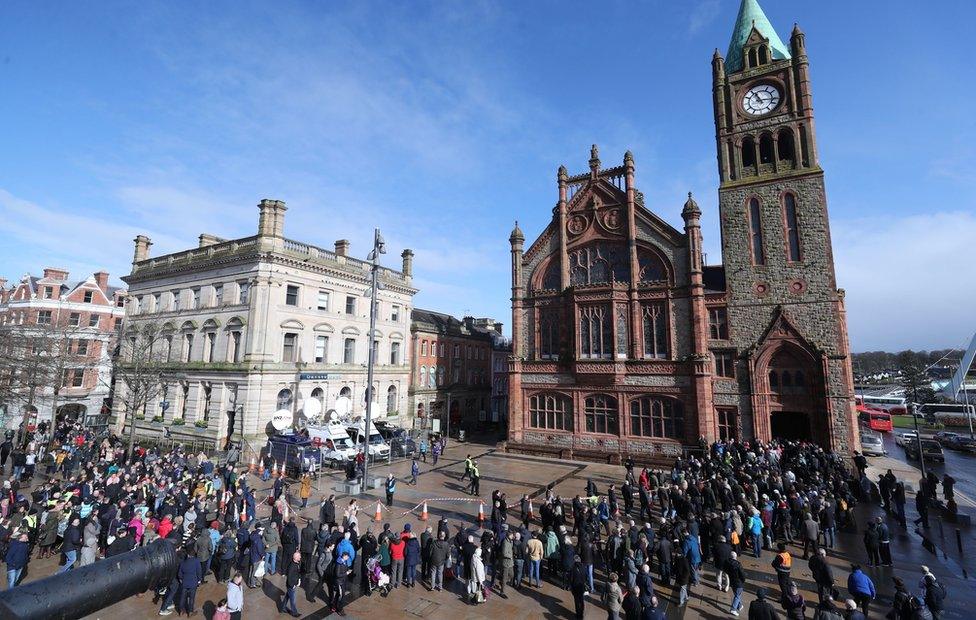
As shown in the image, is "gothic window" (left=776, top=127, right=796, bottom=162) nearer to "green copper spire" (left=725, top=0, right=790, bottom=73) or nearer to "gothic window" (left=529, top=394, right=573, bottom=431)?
"green copper spire" (left=725, top=0, right=790, bottom=73)

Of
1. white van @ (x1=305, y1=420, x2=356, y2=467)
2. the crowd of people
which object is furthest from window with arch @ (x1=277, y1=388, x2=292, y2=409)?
the crowd of people

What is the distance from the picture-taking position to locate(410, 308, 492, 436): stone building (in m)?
46.2

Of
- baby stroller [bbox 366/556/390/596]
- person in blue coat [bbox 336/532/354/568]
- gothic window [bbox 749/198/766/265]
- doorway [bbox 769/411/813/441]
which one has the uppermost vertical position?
gothic window [bbox 749/198/766/265]

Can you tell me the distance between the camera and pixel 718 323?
104 feet

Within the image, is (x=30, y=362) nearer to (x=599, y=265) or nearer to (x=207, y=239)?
(x=207, y=239)

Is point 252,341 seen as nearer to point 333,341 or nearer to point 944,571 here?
point 333,341

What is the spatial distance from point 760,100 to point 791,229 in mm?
10439

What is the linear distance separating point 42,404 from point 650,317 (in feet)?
175

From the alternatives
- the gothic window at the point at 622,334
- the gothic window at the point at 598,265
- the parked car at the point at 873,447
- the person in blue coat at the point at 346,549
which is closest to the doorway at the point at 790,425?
the parked car at the point at 873,447

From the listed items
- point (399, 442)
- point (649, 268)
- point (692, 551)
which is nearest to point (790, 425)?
point (649, 268)

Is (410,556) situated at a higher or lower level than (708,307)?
lower

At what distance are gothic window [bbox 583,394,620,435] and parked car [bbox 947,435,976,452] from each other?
35.4 meters

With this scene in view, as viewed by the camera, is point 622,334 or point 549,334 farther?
point 549,334

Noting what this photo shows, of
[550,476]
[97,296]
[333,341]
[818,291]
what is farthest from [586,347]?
[97,296]
